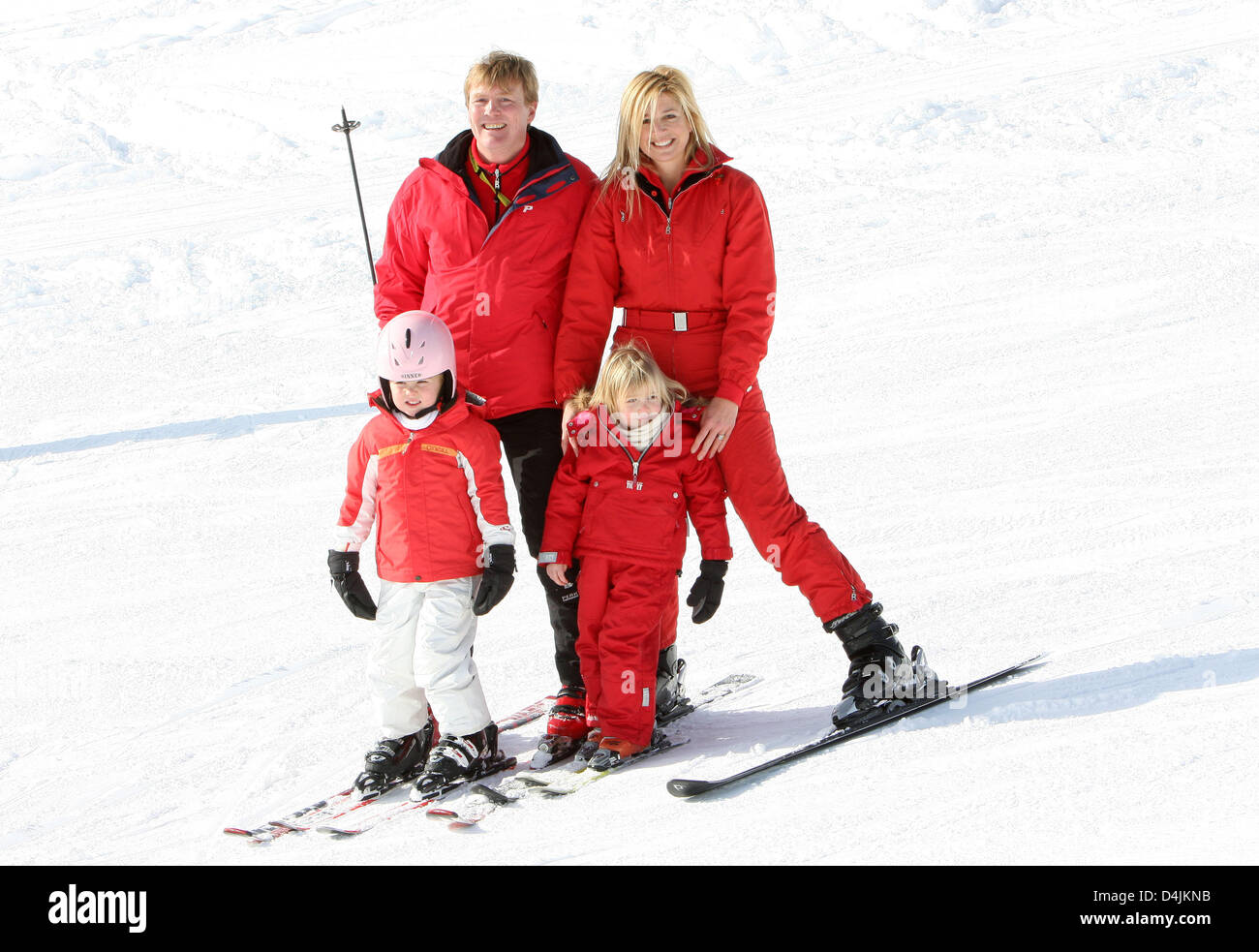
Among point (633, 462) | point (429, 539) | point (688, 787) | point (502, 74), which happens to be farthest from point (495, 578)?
point (502, 74)

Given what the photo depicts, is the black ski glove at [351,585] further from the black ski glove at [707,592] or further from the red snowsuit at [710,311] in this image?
the black ski glove at [707,592]

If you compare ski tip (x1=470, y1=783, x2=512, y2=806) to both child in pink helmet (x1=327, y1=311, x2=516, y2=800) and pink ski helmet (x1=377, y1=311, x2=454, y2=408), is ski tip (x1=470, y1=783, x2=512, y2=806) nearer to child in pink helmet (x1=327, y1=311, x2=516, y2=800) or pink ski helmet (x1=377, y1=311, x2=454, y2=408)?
child in pink helmet (x1=327, y1=311, x2=516, y2=800)

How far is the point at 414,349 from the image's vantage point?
10.7 feet

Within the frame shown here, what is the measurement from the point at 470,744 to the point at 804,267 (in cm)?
801

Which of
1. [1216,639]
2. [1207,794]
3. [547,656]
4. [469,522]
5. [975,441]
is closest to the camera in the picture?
[1207,794]

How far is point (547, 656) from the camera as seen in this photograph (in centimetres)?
466

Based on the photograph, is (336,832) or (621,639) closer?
(336,832)

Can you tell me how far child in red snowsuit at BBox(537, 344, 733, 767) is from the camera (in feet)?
11.2

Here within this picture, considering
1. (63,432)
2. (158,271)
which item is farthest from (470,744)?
(158,271)

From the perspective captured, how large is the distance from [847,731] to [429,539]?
4.23ft

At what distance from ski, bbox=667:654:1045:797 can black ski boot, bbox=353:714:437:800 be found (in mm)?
880

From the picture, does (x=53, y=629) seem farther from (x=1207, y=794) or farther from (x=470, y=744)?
(x=1207, y=794)

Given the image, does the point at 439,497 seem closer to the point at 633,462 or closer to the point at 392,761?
the point at 633,462

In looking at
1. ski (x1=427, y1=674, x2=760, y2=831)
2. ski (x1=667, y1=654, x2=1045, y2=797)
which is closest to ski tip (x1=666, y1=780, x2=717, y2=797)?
ski (x1=667, y1=654, x2=1045, y2=797)
